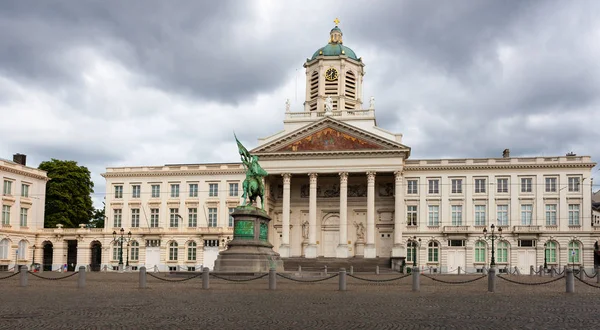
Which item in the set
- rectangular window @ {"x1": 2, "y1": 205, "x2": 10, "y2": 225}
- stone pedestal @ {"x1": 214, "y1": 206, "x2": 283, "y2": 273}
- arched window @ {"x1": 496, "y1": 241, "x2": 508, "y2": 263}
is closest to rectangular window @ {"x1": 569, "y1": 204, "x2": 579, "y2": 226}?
arched window @ {"x1": 496, "y1": 241, "x2": 508, "y2": 263}

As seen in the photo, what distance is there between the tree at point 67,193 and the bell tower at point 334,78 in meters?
29.3

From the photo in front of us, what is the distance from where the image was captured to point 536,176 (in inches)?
2788

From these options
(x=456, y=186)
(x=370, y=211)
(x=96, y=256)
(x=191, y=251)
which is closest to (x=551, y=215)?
(x=456, y=186)

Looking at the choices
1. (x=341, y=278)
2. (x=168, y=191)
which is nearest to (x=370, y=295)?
(x=341, y=278)

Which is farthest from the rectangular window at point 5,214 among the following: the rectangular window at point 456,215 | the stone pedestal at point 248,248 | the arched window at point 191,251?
the rectangular window at point 456,215

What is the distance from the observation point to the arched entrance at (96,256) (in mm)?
77631

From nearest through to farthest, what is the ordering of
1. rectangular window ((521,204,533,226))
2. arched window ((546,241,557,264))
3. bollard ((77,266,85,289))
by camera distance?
1. bollard ((77,266,85,289))
2. arched window ((546,241,557,264))
3. rectangular window ((521,204,533,226))

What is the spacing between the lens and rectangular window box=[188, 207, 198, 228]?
7706 centimetres

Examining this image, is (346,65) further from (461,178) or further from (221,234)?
(221,234)

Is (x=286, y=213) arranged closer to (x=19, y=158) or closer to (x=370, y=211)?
(x=370, y=211)

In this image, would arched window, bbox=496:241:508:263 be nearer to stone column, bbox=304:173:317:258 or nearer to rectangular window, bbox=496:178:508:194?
rectangular window, bbox=496:178:508:194

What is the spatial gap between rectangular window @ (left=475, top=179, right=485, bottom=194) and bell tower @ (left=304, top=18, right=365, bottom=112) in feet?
57.3

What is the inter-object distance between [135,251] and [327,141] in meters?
25.8

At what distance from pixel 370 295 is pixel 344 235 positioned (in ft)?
148
